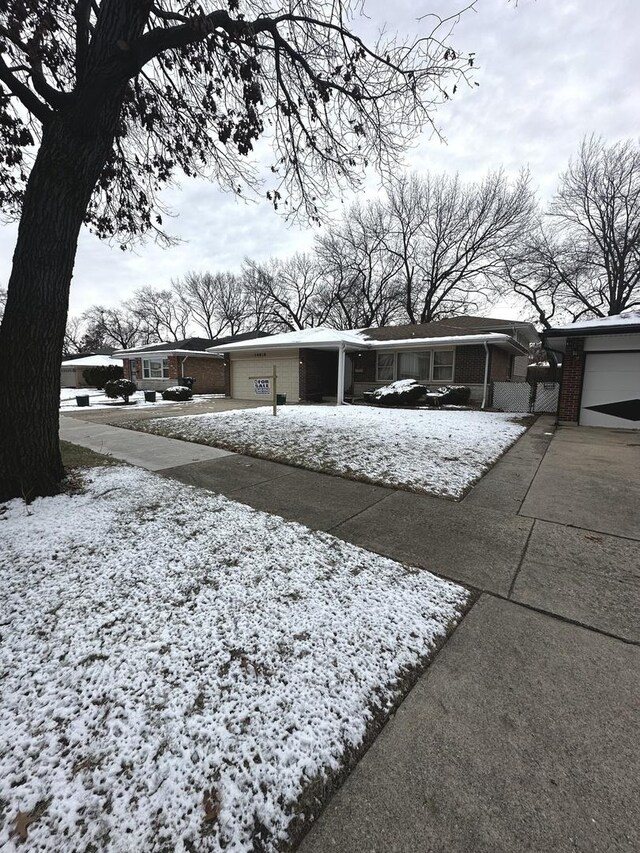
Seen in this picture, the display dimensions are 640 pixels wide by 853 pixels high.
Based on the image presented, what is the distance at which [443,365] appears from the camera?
15695 millimetres

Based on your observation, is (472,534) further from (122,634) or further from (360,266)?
(360,266)

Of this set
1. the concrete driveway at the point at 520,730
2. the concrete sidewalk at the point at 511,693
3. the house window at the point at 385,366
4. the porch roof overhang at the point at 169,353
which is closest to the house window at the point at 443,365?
the house window at the point at 385,366

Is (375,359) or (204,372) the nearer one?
(375,359)

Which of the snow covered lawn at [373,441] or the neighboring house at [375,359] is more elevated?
the neighboring house at [375,359]

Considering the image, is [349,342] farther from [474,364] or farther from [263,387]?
[474,364]

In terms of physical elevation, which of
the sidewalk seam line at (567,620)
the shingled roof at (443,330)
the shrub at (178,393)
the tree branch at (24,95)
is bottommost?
the sidewalk seam line at (567,620)

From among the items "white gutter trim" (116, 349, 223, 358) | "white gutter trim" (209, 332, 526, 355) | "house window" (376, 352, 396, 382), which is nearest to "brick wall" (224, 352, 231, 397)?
"white gutter trim" (209, 332, 526, 355)

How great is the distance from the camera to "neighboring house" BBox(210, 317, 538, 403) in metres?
14.6

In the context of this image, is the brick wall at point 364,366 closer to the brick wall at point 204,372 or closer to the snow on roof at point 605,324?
the snow on roof at point 605,324

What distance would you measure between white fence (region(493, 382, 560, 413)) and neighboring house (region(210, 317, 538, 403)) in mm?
522

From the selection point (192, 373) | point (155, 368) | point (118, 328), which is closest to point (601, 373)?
point (192, 373)

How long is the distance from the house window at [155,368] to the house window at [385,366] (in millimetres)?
13499

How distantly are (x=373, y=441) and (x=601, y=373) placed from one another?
7239 mm

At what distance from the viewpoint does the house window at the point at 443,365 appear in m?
15.5
